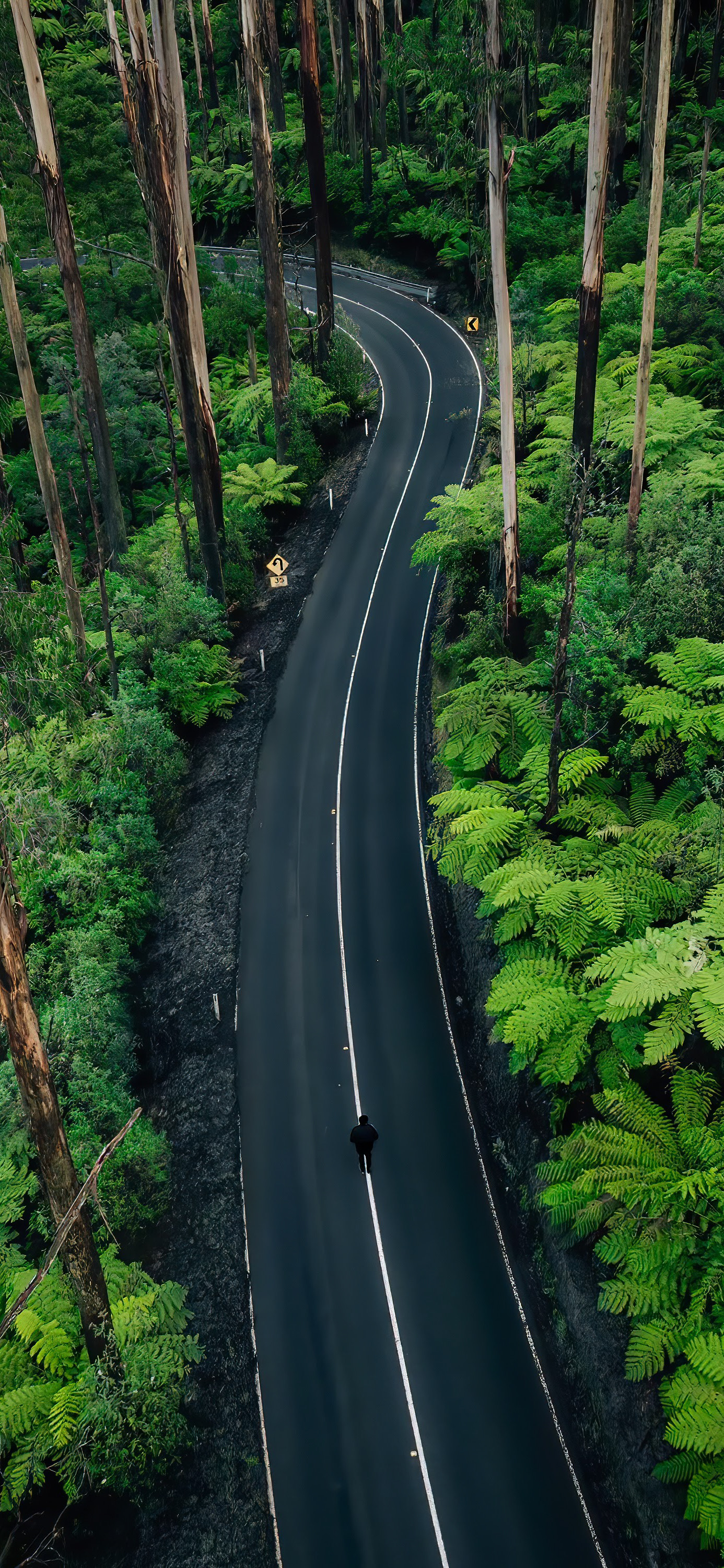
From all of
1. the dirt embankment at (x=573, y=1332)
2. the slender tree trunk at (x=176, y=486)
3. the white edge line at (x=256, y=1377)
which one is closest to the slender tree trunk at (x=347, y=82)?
the slender tree trunk at (x=176, y=486)

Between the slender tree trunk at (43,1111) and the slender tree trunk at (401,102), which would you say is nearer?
the slender tree trunk at (43,1111)

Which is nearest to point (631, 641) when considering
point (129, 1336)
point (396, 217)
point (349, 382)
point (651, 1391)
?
point (651, 1391)

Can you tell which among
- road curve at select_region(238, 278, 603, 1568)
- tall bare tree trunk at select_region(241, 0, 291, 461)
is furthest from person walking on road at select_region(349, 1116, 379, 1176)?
tall bare tree trunk at select_region(241, 0, 291, 461)

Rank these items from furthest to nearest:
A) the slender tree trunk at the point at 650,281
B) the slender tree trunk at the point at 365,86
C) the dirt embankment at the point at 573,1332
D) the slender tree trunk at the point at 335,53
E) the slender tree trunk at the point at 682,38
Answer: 1. the slender tree trunk at the point at 335,53
2. the slender tree trunk at the point at 365,86
3. the slender tree trunk at the point at 682,38
4. the slender tree trunk at the point at 650,281
5. the dirt embankment at the point at 573,1332

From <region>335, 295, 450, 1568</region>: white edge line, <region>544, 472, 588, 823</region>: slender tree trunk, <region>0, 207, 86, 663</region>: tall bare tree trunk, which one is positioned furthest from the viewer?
<region>0, 207, 86, 663</region>: tall bare tree trunk

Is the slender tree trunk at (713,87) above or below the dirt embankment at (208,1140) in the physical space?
above

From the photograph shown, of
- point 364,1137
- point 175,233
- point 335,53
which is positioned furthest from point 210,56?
point 364,1137

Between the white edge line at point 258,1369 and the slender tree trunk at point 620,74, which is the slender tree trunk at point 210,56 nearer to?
the slender tree trunk at point 620,74

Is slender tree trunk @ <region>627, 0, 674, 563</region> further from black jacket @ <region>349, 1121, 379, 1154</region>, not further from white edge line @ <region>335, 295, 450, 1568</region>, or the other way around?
black jacket @ <region>349, 1121, 379, 1154</region>
